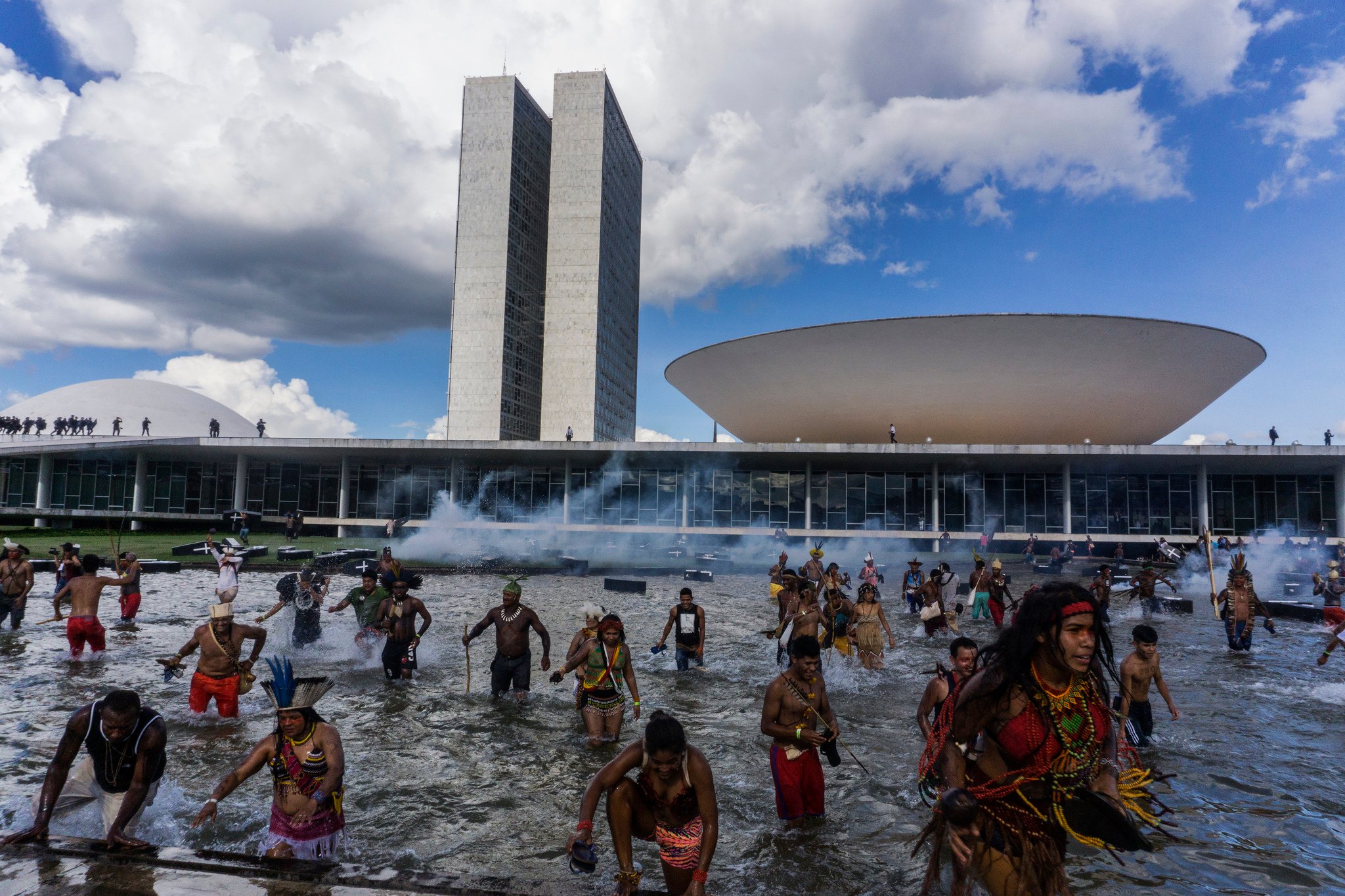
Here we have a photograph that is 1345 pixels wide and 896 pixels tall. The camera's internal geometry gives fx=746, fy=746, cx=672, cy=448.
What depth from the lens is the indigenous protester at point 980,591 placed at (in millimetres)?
17297

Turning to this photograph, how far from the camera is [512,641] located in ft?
30.5

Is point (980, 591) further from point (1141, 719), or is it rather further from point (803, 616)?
point (1141, 719)

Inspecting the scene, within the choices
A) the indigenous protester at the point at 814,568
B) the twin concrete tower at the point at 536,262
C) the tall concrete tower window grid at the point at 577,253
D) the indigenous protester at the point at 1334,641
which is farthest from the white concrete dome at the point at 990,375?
the tall concrete tower window grid at the point at 577,253

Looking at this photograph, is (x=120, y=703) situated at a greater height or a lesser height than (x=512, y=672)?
greater

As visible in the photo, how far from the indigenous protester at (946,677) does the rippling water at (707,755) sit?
913 mm

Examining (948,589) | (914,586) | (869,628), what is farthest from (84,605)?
(914,586)

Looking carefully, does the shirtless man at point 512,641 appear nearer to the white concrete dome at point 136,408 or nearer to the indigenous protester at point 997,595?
the indigenous protester at point 997,595

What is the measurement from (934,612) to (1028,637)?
11964 mm

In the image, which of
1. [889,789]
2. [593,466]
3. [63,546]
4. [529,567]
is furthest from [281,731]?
[593,466]

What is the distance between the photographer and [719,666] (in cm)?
1192

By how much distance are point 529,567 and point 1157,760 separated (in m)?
22.2

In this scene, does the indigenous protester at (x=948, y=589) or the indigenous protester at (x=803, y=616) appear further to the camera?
the indigenous protester at (x=948, y=589)

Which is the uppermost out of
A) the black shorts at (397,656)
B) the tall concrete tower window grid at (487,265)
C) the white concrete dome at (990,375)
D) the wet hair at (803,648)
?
the tall concrete tower window grid at (487,265)

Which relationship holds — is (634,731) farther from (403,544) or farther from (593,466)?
(593,466)
